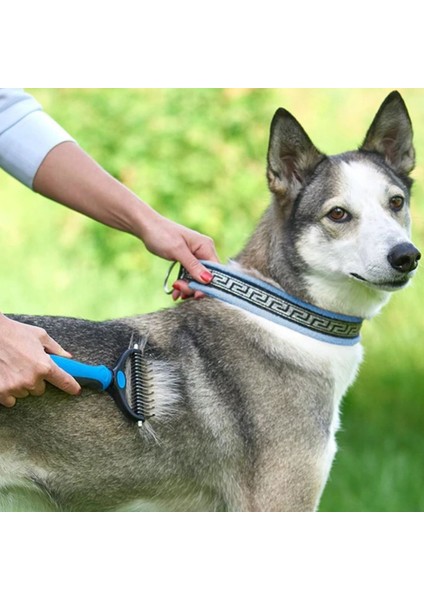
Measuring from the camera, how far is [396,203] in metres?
3.46

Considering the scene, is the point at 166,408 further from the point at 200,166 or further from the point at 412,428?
the point at 200,166

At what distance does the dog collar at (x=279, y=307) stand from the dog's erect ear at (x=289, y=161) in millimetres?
366

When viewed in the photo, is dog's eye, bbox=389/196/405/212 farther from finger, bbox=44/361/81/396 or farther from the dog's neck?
finger, bbox=44/361/81/396

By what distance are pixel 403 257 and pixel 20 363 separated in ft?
4.34

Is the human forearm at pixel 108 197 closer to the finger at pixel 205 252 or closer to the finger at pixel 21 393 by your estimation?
the finger at pixel 205 252

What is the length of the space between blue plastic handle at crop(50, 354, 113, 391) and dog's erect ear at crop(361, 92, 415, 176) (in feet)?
4.50

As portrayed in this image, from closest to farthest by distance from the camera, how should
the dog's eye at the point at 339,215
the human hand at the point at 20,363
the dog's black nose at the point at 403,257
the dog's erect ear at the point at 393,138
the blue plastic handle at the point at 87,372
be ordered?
the human hand at the point at 20,363, the blue plastic handle at the point at 87,372, the dog's black nose at the point at 403,257, the dog's eye at the point at 339,215, the dog's erect ear at the point at 393,138

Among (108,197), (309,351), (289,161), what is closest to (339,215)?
(289,161)

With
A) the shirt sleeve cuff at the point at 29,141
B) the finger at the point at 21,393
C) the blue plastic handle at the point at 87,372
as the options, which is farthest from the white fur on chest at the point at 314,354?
the shirt sleeve cuff at the point at 29,141

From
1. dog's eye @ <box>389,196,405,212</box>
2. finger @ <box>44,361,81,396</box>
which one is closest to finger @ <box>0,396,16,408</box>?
finger @ <box>44,361,81,396</box>

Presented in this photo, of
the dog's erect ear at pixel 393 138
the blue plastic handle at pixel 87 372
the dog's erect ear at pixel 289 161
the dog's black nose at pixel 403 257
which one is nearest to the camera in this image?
the blue plastic handle at pixel 87 372

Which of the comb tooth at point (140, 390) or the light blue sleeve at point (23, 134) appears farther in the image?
the light blue sleeve at point (23, 134)

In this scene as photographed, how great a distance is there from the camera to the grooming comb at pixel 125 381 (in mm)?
3113

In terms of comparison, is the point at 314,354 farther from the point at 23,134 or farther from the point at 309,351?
the point at 23,134
